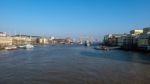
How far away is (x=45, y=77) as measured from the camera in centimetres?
1237

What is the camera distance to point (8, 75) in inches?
509

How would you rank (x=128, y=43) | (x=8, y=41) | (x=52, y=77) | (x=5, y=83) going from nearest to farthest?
(x=5, y=83) → (x=52, y=77) → (x=128, y=43) → (x=8, y=41)

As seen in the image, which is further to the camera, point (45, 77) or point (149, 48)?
point (149, 48)

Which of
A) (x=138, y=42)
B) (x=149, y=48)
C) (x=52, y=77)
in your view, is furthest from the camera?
(x=138, y=42)

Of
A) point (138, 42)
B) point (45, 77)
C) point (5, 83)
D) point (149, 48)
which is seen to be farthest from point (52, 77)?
point (138, 42)

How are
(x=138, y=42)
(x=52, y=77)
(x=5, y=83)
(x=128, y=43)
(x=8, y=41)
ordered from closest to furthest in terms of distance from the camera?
(x=5, y=83)
(x=52, y=77)
(x=138, y=42)
(x=128, y=43)
(x=8, y=41)

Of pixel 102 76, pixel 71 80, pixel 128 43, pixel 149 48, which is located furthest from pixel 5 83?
pixel 128 43

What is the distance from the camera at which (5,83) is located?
11.0m

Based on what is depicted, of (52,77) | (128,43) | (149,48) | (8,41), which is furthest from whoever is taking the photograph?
(8,41)

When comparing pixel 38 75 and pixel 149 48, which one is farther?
pixel 149 48

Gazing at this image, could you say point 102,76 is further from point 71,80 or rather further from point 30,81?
point 30,81

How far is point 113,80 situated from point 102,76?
1112mm

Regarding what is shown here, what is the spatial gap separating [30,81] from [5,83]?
1185 mm

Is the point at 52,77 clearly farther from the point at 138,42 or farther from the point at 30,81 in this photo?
the point at 138,42
